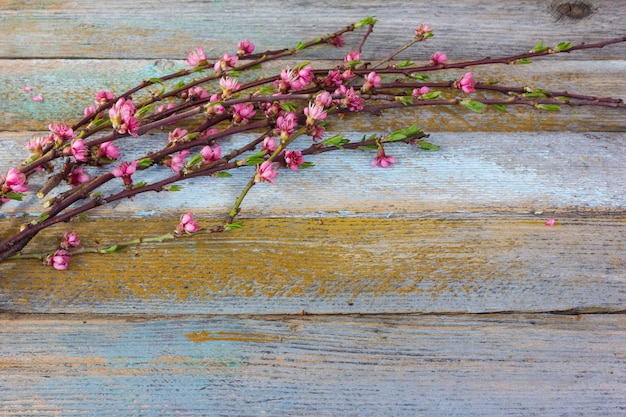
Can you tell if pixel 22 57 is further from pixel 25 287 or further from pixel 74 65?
pixel 25 287

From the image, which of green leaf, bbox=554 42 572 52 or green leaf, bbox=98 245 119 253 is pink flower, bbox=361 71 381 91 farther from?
green leaf, bbox=98 245 119 253

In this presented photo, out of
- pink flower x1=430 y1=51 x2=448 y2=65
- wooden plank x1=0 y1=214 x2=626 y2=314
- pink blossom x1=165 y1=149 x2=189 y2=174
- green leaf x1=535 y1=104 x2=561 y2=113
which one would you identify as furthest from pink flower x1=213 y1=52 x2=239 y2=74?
green leaf x1=535 y1=104 x2=561 y2=113

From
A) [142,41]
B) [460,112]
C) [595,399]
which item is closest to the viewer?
[595,399]

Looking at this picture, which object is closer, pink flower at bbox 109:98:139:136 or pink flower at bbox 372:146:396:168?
pink flower at bbox 109:98:139:136

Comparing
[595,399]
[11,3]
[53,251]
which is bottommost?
[595,399]

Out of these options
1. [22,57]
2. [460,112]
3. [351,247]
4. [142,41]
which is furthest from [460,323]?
[22,57]

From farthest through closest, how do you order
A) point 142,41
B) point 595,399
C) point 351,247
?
1. point 142,41
2. point 351,247
3. point 595,399

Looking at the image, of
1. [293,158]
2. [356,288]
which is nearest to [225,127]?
[293,158]
